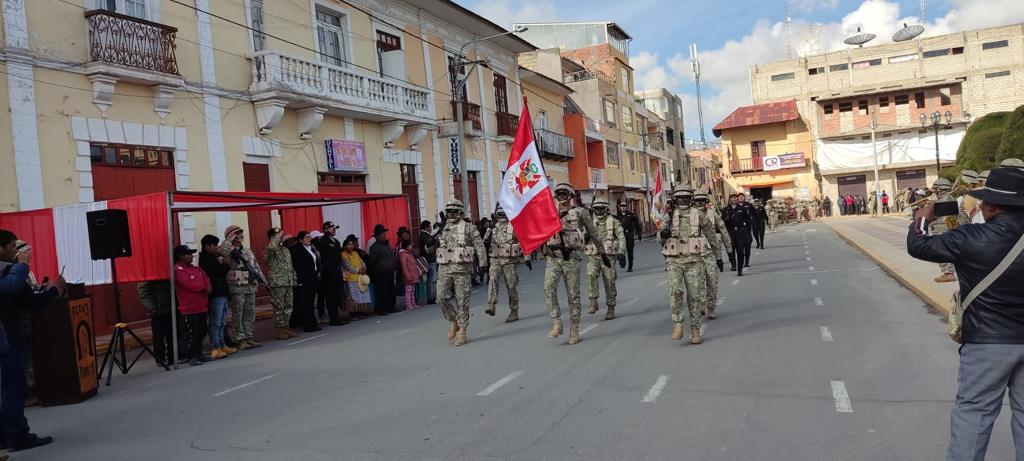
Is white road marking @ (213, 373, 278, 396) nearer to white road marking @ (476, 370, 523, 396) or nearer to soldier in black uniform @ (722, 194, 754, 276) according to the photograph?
white road marking @ (476, 370, 523, 396)

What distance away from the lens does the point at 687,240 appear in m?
8.89

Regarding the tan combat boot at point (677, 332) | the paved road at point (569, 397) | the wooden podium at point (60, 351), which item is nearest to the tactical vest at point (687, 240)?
the tan combat boot at point (677, 332)

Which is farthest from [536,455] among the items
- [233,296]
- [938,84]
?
[938,84]

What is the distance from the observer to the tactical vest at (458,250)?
9.85m

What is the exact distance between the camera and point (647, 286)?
15133mm

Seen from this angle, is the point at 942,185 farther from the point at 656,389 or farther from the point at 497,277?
the point at 656,389

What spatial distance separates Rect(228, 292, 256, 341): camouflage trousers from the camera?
36.3 ft

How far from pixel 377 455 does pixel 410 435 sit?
18.2 inches

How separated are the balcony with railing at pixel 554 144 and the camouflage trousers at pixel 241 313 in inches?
888

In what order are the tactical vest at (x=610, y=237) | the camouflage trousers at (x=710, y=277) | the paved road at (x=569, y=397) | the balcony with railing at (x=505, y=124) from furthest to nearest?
the balcony with railing at (x=505, y=124) → the tactical vest at (x=610, y=237) → the camouflage trousers at (x=710, y=277) → the paved road at (x=569, y=397)

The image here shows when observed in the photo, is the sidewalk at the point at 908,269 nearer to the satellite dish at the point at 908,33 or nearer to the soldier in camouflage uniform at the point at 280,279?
the soldier in camouflage uniform at the point at 280,279

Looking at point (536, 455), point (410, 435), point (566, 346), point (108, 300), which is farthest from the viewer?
point (108, 300)

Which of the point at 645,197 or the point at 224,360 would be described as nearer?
the point at 224,360

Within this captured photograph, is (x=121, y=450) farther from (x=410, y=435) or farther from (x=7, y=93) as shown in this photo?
(x=7, y=93)
